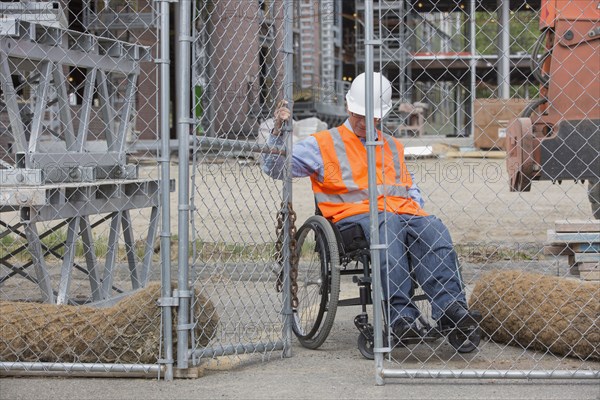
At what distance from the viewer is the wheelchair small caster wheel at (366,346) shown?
5711 mm

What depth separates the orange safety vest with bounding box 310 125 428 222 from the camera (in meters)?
6.00

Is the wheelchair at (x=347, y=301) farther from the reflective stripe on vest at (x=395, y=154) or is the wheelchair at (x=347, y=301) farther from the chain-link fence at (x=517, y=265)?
the reflective stripe on vest at (x=395, y=154)

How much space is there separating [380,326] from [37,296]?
3.83 m

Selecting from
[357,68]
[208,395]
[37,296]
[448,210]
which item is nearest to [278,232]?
[208,395]

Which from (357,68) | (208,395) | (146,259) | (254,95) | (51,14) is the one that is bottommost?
(208,395)

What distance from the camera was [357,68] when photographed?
42.7 m

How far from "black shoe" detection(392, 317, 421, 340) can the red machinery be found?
3.11 metres

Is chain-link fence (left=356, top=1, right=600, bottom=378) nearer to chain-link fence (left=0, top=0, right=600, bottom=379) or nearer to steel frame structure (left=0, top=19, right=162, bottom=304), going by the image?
chain-link fence (left=0, top=0, right=600, bottom=379)

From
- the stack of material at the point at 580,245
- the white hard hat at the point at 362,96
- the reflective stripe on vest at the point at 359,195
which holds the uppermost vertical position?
the white hard hat at the point at 362,96

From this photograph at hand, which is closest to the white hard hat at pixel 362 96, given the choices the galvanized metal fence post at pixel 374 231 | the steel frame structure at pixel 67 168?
the galvanized metal fence post at pixel 374 231

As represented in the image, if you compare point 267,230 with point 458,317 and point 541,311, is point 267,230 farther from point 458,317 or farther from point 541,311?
point 541,311

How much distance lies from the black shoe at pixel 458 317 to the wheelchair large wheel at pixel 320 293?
1.94 feet

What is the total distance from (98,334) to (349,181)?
1657 mm

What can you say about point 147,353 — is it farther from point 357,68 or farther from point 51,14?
point 357,68
